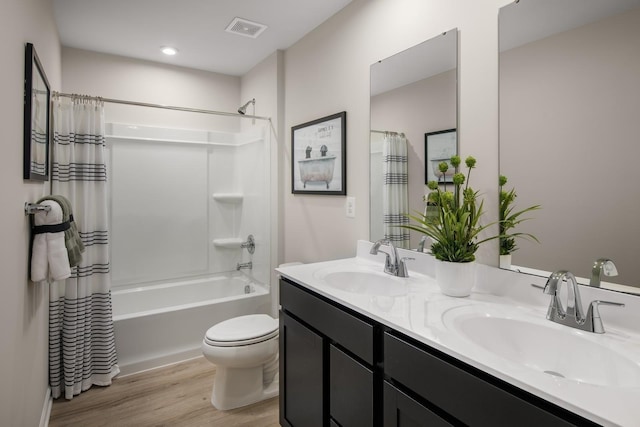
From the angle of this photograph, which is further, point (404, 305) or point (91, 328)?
point (91, 328)

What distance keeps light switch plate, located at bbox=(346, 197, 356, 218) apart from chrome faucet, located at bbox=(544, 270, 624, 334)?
Result: 4.16ft

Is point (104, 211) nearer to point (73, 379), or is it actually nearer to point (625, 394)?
point (73, 379)

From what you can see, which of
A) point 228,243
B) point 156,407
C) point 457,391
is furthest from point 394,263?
point 228,243

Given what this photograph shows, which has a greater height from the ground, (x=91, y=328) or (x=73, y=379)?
(x=91, y=328)

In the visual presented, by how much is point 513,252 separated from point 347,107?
53.7 inches

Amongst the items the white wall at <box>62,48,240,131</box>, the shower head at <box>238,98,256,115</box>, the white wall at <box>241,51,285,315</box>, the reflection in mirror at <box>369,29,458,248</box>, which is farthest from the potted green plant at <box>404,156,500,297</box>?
the white wall at <box>62,48,240,131</box>

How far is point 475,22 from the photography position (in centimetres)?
152

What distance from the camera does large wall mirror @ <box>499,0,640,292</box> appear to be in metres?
1.08

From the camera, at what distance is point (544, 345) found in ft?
3.56

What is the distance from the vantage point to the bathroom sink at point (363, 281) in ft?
5.73

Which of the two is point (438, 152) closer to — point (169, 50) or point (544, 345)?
point (544, 345)

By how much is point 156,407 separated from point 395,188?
6.50ft

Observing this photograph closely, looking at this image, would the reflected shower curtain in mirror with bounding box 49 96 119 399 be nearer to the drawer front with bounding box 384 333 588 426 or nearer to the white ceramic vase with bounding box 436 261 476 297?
the drawer front with bounding box 384 333 588 426

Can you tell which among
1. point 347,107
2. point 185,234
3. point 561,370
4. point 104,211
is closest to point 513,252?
point 561,370
